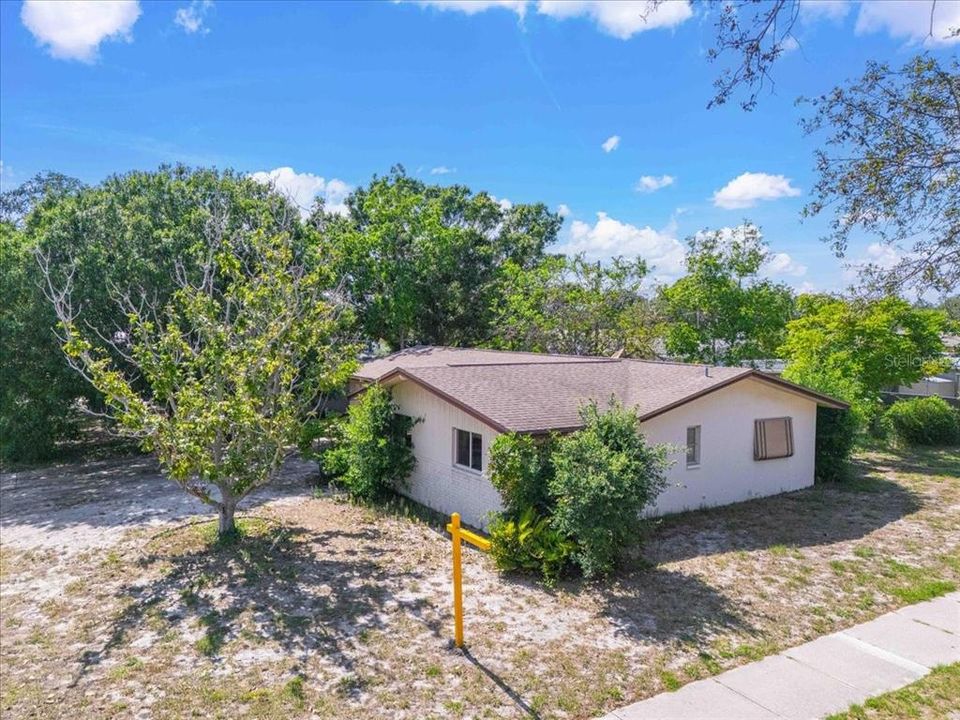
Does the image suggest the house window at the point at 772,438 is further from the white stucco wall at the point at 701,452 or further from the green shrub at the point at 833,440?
the green shrub at the point at 833,440

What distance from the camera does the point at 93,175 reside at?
925 inches

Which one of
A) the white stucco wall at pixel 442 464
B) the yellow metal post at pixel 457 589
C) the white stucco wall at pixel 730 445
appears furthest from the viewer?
the white stucco wall at pixel 730 445

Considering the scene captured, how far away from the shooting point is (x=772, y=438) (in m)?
14.2

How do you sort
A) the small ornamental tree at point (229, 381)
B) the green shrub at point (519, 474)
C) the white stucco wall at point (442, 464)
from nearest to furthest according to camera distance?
1. the small ornamental tree at point (229, 381)
2. the green shrub at point (519, 474)
3. the white stucco wall at point (442, 464)

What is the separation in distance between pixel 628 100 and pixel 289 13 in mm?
6965

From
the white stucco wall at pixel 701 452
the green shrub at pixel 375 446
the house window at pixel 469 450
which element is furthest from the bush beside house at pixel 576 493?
the green shrub at pixel 375 446

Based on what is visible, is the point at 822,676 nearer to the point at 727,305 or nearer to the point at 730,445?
the point at 730,445

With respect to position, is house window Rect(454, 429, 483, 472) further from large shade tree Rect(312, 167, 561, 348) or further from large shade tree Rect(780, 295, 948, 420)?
large shade tree Rect(312, 167, 561, 348)

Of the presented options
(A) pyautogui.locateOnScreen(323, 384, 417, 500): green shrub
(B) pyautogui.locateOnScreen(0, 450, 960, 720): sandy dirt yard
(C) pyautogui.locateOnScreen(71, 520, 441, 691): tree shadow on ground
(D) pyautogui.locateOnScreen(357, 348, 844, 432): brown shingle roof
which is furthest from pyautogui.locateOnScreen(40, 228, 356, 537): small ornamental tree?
(D) pyautogui.locateOnScreen(357, 348, 844, 432): brown shingle roof

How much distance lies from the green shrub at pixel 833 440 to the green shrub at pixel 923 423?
7982 millimetres

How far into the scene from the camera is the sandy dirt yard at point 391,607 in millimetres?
6535

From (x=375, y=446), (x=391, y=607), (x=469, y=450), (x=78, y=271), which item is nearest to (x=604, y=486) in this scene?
(x=391, y=607)

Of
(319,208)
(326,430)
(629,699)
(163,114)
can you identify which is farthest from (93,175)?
(629,699)

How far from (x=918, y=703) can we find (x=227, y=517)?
1050 centimetres
